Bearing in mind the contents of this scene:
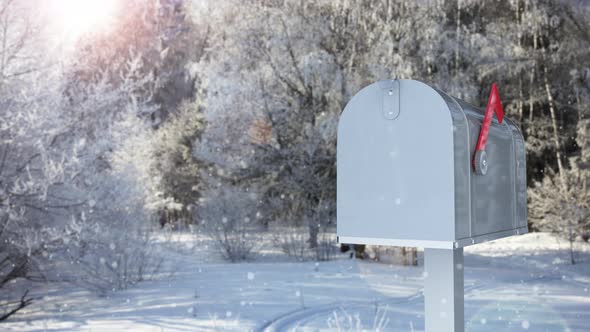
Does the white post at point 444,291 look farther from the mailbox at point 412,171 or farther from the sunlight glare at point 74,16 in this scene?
the sunlight glare at point 74,16

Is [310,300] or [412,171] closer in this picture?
[412,171]

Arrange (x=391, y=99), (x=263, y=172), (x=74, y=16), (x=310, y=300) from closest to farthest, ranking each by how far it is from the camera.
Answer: (x=391, y=99) < (x=310, y=300) < (x=74, y=16) < (x=263, y=172)

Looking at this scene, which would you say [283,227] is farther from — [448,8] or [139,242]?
[448,8]

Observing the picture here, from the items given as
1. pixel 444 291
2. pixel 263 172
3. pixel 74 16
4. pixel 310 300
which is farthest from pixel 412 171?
pixel 263 172

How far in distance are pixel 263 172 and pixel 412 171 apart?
9101 mm

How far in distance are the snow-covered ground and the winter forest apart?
0.13 ft

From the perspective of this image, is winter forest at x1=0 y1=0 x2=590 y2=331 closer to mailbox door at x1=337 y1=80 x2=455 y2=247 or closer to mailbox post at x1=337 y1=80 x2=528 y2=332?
mailbox post at x1=337 y1=80 x2=528 y2=332

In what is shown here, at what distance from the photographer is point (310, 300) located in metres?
6.05

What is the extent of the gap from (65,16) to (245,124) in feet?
16.3

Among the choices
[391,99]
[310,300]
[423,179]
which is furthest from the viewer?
[310,300]

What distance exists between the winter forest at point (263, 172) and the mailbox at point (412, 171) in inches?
61.2

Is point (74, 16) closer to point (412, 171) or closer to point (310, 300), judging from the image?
point (310, 300)

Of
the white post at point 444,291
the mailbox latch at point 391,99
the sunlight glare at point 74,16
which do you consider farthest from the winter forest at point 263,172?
the mailbox latch at point 391,99

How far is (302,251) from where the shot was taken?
32.2 feet
